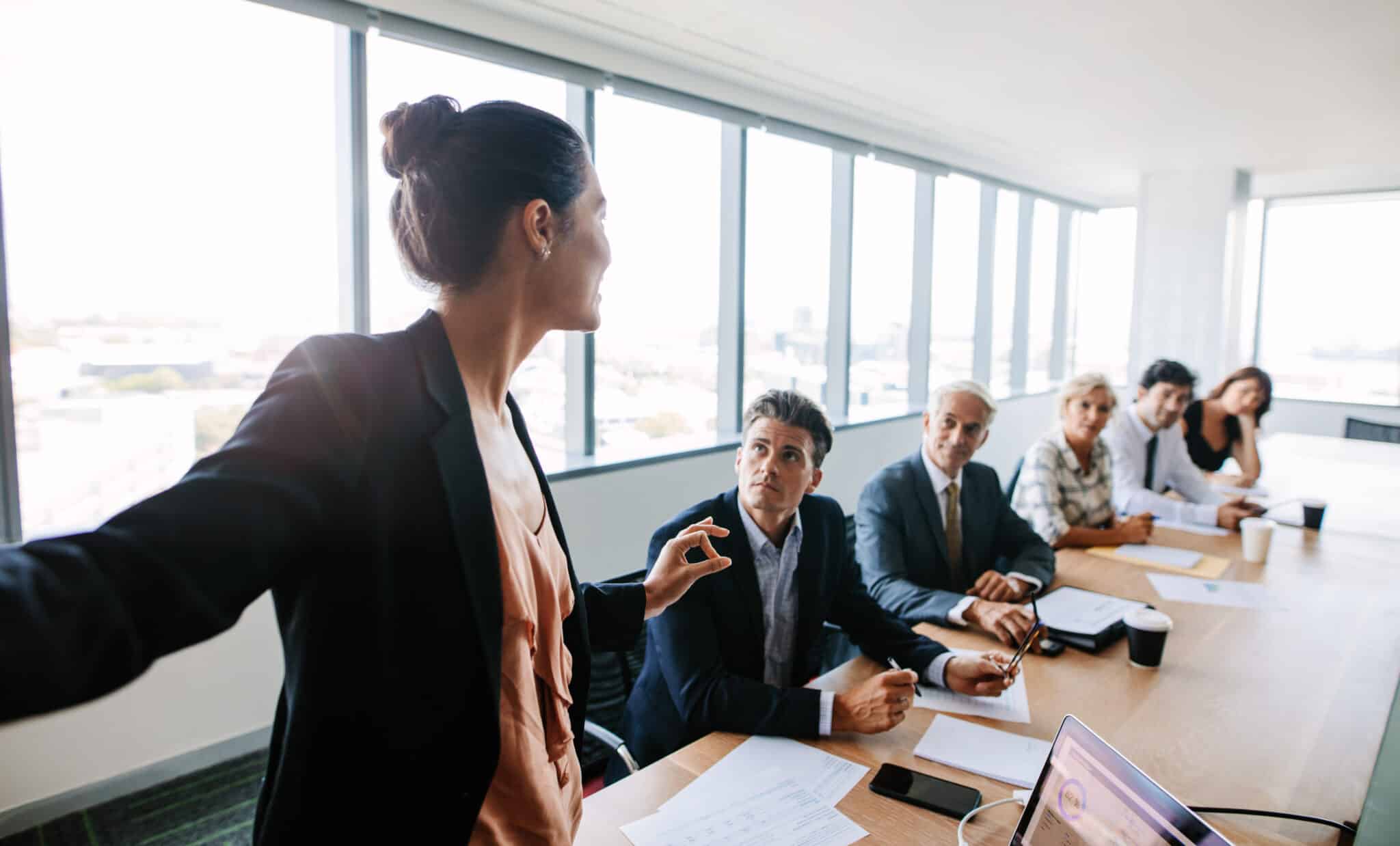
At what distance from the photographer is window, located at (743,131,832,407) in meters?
4.99

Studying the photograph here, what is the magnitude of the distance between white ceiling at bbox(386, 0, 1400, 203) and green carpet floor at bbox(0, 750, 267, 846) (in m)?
2.92

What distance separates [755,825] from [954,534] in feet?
5.49

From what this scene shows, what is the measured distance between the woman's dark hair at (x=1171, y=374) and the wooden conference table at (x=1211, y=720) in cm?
137

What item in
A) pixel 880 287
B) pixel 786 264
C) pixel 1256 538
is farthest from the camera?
pixel 880 287

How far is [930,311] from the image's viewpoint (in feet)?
21.8

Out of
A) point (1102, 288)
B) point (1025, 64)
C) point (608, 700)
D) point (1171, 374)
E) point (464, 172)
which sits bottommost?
point (608, 700)

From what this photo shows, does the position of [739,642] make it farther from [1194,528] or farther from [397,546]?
[1194,528]

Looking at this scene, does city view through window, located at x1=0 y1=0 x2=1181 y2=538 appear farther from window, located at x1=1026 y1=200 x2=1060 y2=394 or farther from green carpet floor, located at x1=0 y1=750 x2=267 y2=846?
window, located at x1=1026 y1=200 x2=1060 y2=394

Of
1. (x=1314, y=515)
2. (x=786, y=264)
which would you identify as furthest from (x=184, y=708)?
(x=1314, y=515)

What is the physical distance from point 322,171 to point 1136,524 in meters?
3.45

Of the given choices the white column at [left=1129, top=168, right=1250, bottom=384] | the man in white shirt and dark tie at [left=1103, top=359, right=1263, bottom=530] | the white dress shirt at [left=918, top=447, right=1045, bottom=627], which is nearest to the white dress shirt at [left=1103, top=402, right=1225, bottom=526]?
the man in white shirt and dark tie at [left=1103, top=359, right=1263, bottom=530]

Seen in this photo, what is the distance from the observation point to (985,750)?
1.45m

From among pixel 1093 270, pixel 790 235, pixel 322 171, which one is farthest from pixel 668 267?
pixel 1093 270

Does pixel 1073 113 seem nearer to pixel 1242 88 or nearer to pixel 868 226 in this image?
pixel 1242 88
